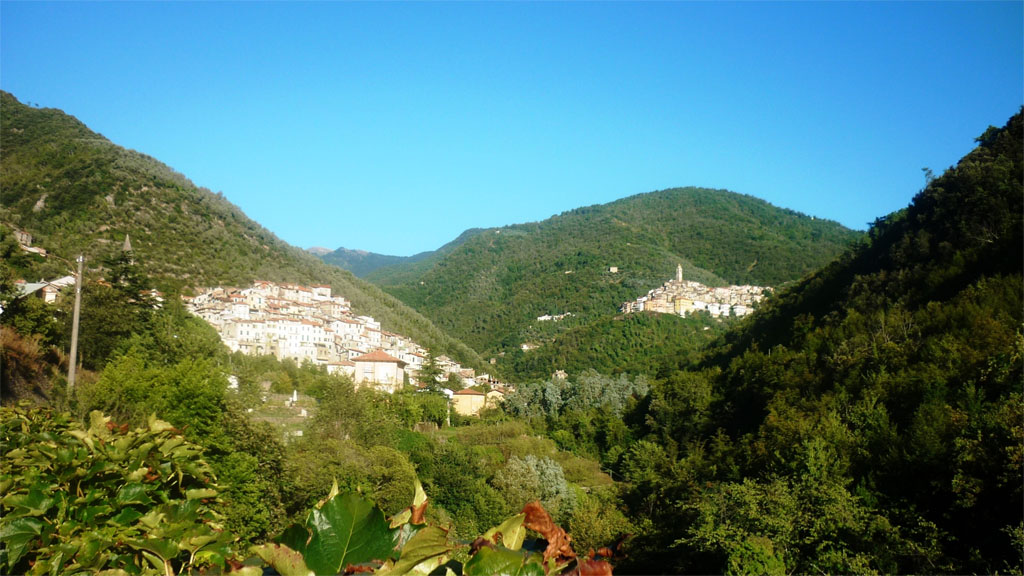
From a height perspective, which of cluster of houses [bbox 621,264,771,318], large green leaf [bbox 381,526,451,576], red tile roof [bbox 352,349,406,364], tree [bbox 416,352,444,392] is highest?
cluster of houses [bbox 621,264,771,318]

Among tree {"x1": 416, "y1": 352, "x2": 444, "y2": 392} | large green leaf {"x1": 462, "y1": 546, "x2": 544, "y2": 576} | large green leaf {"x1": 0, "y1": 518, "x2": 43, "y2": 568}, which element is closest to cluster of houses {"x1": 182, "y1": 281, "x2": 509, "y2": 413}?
tree {"x1": 416, "y1": 352, "x2": 444, "y2": 392}

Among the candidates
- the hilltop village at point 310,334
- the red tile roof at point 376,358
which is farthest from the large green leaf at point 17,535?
the red tile roof at point 376,358

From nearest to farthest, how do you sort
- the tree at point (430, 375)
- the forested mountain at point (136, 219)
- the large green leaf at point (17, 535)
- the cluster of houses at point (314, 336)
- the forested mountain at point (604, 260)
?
1. the large green leaf at point (17, 535)
2. the tree at point (430, 375)
3. the forested mountain at point (136, 219)
4. the cluster of houses at point (314, 336)
5. the forested mountain at point (604, 260)

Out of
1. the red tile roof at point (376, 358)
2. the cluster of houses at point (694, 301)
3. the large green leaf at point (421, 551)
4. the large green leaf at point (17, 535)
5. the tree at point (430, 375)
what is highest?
the cluster of houses at point (694, 301)

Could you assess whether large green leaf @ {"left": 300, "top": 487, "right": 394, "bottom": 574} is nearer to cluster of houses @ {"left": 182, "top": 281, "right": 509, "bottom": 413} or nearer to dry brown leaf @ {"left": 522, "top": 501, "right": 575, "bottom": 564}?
dry brown leaf @ {"left": 522, "top": 501, "right": 575, "bottom": 564}

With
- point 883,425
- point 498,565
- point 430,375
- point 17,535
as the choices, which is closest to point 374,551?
point 498,565

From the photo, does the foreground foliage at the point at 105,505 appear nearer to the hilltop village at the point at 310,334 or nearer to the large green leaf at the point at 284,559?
the large green leaf at the point at 284,559

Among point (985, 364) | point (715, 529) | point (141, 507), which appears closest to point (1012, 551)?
point (715, 529)
